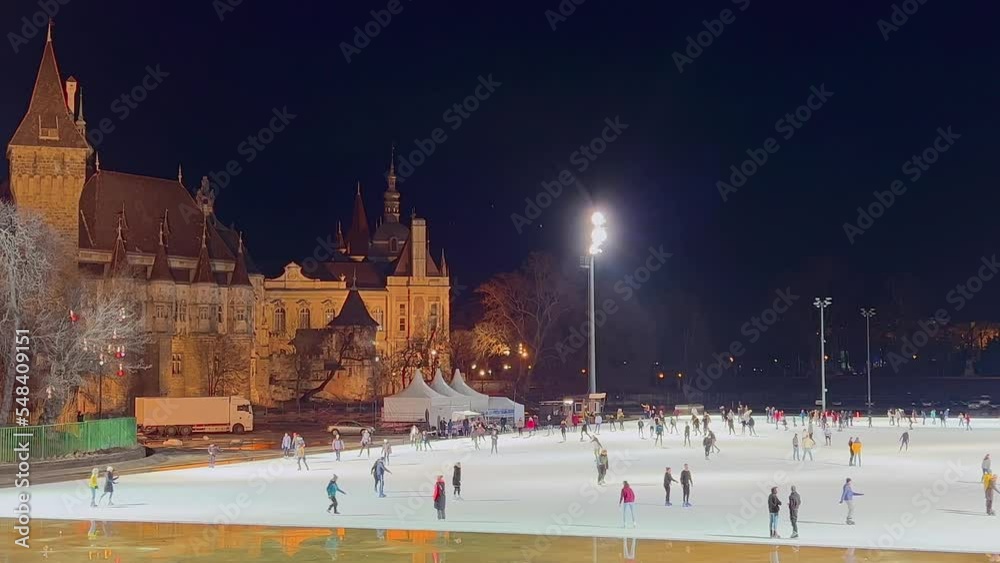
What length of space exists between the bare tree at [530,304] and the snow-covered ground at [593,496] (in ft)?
206

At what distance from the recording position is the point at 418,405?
71.3m

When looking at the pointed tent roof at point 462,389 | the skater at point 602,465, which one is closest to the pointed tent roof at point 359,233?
the pointed tent roof at point 462,389

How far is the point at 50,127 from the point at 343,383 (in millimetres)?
40849

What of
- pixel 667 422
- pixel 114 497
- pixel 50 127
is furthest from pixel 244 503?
pixel 50 127

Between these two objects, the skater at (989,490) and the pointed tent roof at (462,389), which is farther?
the pointed tent roof at (462,389)

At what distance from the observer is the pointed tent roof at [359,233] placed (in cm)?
17938

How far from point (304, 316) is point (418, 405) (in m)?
69.5

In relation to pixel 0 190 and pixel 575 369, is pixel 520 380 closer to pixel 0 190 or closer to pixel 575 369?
pixel 575 369

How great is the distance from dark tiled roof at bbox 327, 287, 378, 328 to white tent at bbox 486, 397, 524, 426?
51473mm

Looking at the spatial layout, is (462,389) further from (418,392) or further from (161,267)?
(161,267)

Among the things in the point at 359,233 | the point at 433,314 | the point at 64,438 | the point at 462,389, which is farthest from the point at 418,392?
the point at 359,233

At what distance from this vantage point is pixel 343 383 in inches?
4884

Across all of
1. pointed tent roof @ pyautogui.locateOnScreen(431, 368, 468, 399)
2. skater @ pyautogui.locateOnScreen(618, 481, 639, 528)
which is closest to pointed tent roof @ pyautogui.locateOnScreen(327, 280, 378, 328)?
pointed tent roof @ pyautogui.locateOnScreen(431, 368, 468, 399)

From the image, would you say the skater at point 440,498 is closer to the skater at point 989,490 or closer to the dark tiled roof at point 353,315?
the skater at point 989,490
